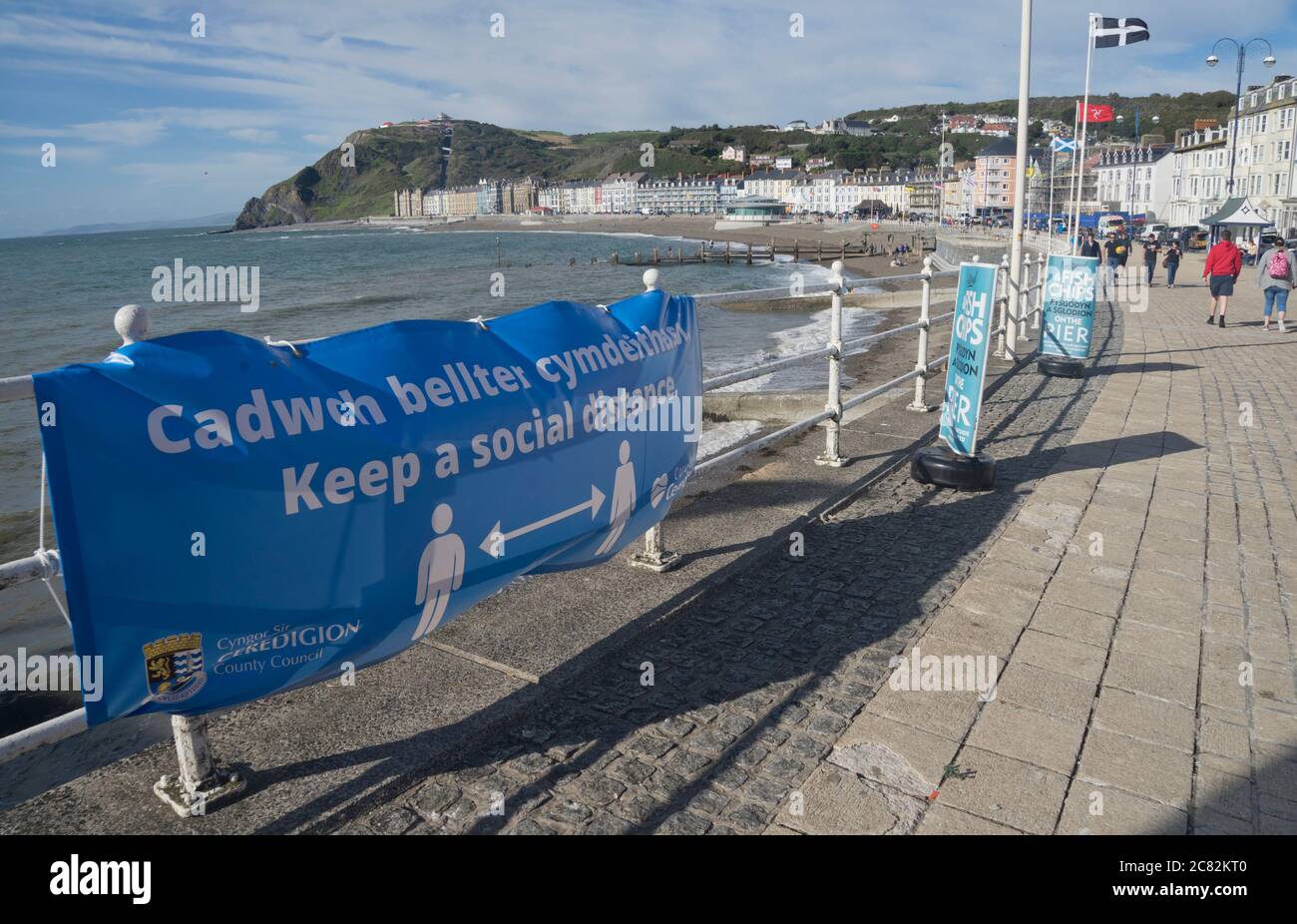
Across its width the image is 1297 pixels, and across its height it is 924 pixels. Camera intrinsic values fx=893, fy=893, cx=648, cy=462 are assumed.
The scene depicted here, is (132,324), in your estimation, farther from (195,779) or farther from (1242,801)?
(1242,801)

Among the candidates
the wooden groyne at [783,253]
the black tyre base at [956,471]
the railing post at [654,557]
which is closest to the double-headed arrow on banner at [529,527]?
the railing post at [654,557]

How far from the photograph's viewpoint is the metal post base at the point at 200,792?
282 centimetres

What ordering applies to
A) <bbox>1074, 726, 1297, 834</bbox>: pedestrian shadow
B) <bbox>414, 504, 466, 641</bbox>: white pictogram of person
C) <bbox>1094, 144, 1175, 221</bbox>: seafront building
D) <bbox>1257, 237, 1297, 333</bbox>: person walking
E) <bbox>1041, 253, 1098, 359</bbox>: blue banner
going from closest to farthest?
<bbox>1074, 726, 1297, 834</bbox>: pedestrian shadow < <bbox>414, 504, 466, 641</bbox>: white pictogram of person < <bbox>1041, 253, 1098, 359</bbox>: blue banner < <bbox>1257, 237, 1297, 333</bbox>: person walking < <bbox>1094, 144, 1175, 221</bbox>: seafront building

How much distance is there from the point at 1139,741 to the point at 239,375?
11.4ft

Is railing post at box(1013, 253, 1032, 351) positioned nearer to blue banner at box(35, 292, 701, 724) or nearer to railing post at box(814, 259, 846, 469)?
railing post at box(814, 259, 846, 469)

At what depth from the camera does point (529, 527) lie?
358 cm

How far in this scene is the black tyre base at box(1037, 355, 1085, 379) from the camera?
11634 millimetres

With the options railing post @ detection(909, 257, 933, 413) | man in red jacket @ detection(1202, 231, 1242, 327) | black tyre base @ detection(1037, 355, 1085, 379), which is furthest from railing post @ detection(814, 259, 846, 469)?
man in red jacket @ detection(1202, 231, 1242, 327)

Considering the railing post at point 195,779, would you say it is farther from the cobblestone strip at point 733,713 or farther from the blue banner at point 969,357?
the blue banner at point 969,357

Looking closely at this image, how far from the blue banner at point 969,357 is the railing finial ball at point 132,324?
221 inches

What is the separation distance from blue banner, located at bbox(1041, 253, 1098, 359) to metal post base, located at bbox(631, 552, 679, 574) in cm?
878
